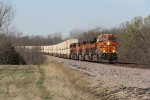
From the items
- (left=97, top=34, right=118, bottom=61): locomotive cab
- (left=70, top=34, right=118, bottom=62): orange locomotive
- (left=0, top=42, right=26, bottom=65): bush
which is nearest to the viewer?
(left=97, top=34, right=118, bottom=61): locomotive cab

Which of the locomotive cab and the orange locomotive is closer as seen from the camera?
the locomotive cab

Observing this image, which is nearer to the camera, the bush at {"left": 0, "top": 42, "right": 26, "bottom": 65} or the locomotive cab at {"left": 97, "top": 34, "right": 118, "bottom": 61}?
the locomotive cab at {"left": 97, "top": 34, "right": 118, "bottom": 61}

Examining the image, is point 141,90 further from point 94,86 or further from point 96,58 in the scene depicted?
point 96,58

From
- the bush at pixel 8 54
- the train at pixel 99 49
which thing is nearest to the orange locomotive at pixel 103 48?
the train at pixel 99 49

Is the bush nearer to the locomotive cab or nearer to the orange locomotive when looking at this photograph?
the orange locomotive

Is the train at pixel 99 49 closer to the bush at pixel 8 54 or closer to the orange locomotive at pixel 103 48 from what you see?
the orange locomotive at pixel 103 48

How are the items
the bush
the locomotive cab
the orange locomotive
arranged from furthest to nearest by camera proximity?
the bush, the orange locomotive, the locomotive cab

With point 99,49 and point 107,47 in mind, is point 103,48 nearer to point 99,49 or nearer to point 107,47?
point 107,47

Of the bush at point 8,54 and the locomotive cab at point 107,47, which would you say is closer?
the locomotive cab at point 107,47

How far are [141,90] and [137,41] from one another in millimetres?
70409

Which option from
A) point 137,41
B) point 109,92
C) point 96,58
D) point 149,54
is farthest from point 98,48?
point 137,41

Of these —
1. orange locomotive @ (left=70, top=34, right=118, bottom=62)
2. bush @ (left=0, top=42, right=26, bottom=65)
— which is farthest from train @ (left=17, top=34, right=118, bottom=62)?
bush @ (left=0, top=42, right=26, bottom=65)

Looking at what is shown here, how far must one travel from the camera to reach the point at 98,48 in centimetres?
4422

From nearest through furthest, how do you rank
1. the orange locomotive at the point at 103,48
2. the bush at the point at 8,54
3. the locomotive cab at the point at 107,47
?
the locomotive cab at the point at 107,47
the orange locomotive at the point at 103,48
the bush at the point at 8,54
